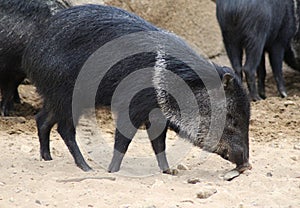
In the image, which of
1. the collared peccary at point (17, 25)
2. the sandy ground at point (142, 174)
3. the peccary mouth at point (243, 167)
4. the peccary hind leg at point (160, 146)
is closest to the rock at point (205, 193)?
the sandy ground at point (142, 174)

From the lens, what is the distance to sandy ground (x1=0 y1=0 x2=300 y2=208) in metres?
3.96

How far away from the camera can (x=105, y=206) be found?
3.81m

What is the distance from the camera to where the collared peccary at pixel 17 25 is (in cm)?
626

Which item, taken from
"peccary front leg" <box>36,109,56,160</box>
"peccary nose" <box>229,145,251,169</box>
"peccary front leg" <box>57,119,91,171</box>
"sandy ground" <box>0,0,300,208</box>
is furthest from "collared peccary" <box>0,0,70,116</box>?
"peccary nose" <box>229,145,251,169</box>

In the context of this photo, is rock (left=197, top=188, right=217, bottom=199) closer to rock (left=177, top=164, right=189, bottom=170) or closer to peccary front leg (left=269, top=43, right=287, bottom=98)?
rock (left=177, top=164, right=189, bottom=170)

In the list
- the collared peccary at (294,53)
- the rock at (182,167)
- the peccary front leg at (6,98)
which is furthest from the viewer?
the collared peccary at (294,53)

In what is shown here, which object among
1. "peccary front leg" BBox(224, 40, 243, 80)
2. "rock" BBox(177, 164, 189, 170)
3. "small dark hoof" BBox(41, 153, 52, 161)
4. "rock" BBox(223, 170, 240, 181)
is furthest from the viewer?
"peccary front leg" BBox(224, 40, 243, 80)

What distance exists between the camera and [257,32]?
312 inches

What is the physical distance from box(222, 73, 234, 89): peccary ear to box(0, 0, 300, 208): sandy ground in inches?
23.8

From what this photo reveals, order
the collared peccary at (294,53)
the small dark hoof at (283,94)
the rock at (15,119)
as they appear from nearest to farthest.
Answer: the rock at (15,119), the small dark hoof at (283,94), the collared peccary at (294,53)

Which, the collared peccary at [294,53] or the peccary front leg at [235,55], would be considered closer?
the peccary front leg at [235,55]

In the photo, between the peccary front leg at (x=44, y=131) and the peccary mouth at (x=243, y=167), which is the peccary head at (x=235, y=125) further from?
the peccary front leg at (x=44, y=131)

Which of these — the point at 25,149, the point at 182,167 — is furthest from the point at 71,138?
the point at 182,167

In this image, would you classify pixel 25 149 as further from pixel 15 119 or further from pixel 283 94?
pixel 283 94
